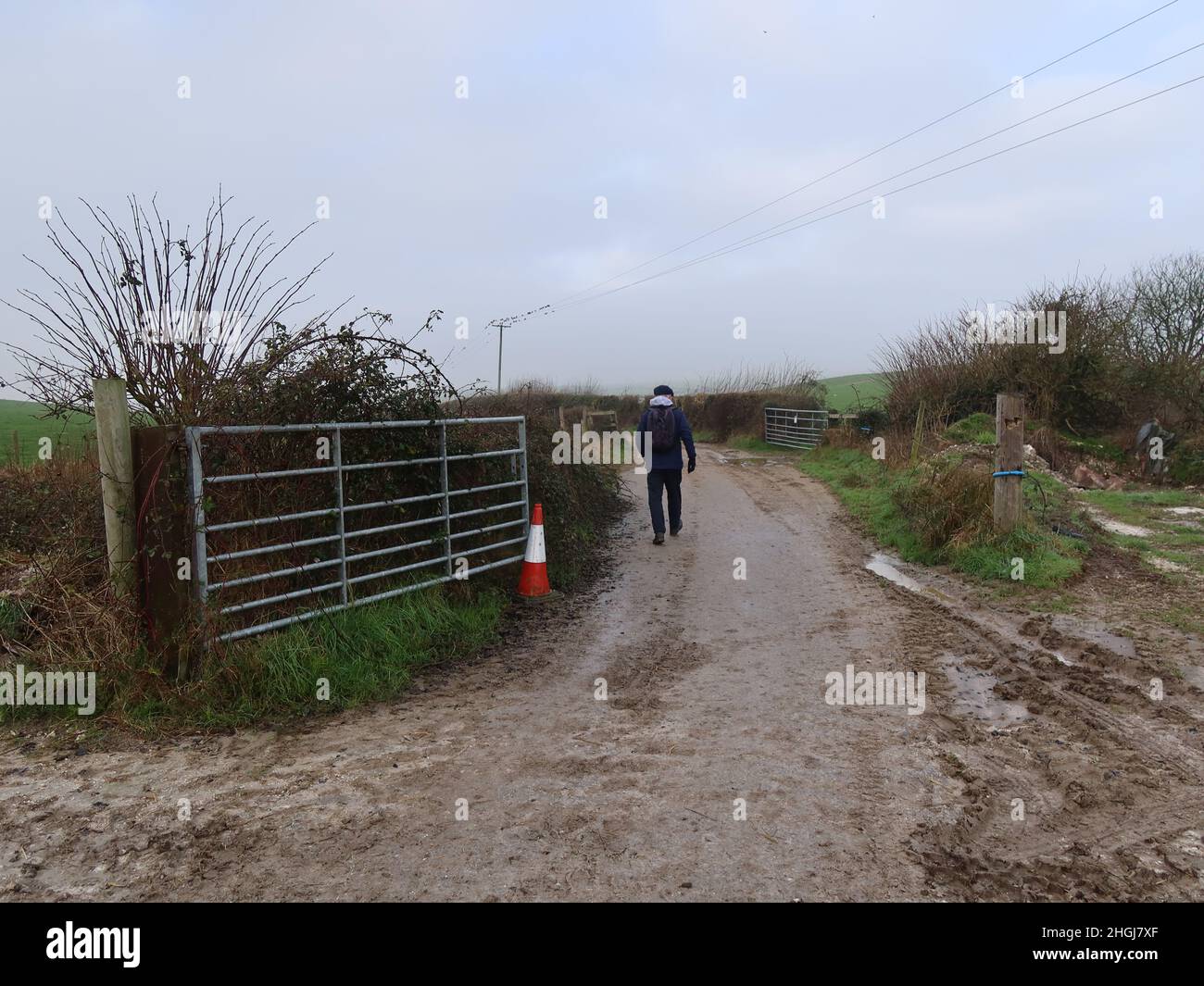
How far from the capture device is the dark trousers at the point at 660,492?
35.7 feet

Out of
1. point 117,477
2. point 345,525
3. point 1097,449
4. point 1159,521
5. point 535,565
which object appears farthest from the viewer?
point 1097,449

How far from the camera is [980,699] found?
5320 millimetres

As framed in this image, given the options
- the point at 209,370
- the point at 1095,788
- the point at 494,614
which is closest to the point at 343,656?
the point at 494,614

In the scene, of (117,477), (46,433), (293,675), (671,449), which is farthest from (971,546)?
(46,433)

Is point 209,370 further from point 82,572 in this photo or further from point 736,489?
point 736,489

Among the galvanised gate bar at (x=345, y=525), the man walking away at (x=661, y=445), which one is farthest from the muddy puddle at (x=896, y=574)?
the galvanised gate bar at (x=345, y=525)

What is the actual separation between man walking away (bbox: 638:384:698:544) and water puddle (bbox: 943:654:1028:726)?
5.23 metres

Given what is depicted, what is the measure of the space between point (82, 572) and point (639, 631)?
410 centimetres

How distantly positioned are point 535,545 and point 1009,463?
5.10 metres

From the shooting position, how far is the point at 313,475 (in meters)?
6.28

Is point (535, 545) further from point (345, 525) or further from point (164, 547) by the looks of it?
point (164, 547)

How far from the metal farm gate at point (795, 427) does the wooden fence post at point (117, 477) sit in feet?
64.7

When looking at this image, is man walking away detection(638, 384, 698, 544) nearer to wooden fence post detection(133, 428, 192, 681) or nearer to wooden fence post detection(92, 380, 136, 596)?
wooden fence post detection(133, 428, 192, 681)

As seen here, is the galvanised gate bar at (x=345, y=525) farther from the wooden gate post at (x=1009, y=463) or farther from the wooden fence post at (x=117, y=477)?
the wooden gate post at (x=1009, y=463)
